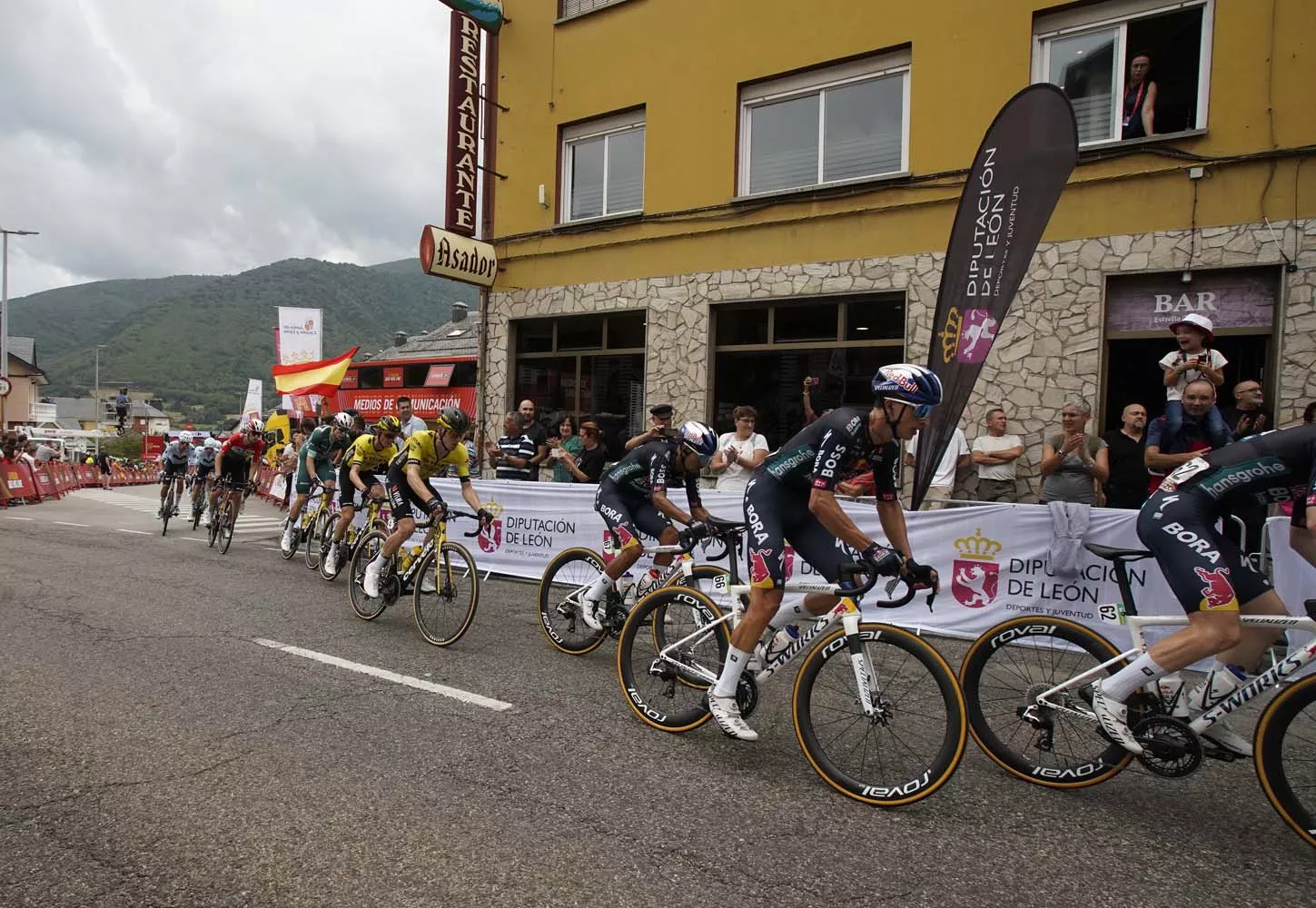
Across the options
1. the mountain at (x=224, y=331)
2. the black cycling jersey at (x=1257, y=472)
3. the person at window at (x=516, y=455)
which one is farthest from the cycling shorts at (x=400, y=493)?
the mountain at (x=224, y=331)

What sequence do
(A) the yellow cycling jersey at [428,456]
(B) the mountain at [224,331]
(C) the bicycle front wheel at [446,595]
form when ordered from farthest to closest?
(B) the mountain at [224,331]
(A) the yellow cycling jersey at [428,456]
(C) the bicycle front wheel at [446,595]

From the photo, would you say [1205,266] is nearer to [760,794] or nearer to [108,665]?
[760,794]

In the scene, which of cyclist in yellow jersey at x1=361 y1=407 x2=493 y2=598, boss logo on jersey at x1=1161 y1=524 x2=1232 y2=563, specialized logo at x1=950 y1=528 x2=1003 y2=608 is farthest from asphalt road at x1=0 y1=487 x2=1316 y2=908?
specialized logo at x1=950 y1=528 x2=1003 y2=608

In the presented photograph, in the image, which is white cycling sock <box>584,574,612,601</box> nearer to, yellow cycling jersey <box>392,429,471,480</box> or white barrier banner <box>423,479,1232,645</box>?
white barrier banner <box>423,479,1232,645</box>

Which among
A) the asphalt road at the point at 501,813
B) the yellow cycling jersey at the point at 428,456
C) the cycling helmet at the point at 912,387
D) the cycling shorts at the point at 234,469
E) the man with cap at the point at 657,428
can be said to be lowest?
the asphalt road at the point at 501,813

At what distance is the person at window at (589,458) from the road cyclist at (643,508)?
13.9 feet

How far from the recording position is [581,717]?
480cm

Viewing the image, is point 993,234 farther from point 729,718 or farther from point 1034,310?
point 729,718

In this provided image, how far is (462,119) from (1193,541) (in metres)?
13.0

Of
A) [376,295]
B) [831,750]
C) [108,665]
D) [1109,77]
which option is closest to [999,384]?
[1109,77]

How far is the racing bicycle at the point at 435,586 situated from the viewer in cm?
649

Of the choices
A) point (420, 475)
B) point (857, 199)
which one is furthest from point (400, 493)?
point (857, 199)

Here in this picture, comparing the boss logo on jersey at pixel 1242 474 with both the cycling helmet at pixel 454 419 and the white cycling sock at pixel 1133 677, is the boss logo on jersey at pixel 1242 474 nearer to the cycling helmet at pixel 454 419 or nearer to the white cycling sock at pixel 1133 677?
the white cycling sock at pixel 1133 677

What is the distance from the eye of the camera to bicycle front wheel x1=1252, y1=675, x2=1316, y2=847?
10.7 feet
